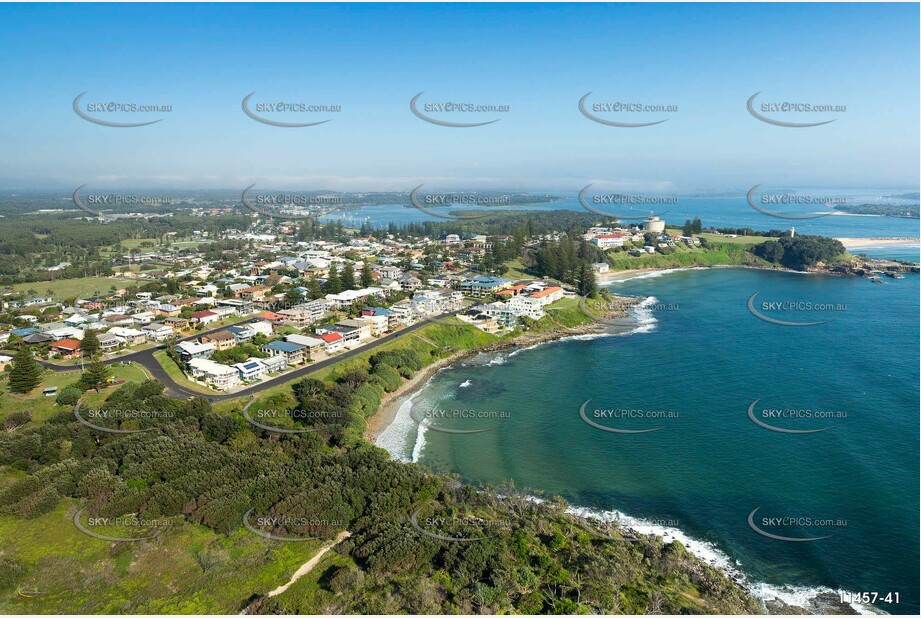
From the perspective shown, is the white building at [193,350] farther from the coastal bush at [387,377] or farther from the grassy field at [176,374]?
the coastal bush at [387,377]

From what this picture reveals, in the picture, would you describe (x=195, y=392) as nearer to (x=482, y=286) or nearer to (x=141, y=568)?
(x=141, y=568)

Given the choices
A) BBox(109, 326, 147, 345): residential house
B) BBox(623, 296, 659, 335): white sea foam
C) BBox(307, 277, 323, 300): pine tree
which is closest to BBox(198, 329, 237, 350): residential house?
BBox(109, 326, 147, 345): residential house

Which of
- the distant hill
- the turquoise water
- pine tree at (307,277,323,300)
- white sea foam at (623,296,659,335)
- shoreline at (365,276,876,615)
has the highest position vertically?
the distant hill

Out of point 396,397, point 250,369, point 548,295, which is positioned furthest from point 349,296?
point 548,295

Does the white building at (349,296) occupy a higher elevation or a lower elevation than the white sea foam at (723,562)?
higher

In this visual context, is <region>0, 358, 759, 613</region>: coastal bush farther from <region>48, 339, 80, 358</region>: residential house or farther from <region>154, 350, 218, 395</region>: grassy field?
<region>48, 339, 80, 358</region>: residential house

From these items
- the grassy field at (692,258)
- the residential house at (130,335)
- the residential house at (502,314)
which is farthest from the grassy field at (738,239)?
the residential house at (130,335)
